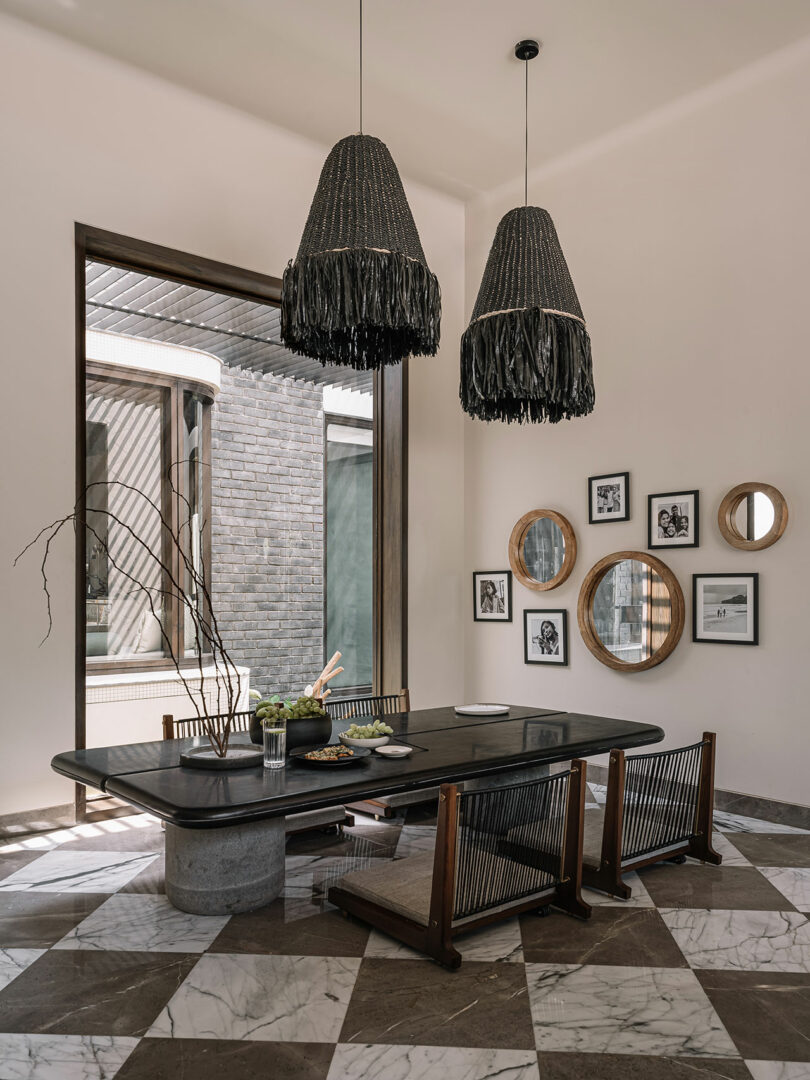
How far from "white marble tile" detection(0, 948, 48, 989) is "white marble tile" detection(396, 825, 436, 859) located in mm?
1500

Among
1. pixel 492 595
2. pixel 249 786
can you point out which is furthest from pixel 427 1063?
pixel 492 595

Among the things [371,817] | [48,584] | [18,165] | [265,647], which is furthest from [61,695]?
[18,165]

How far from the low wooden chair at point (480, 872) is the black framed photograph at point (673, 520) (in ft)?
6.96

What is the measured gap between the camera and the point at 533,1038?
2238 mm

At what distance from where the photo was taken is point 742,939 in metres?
2.86

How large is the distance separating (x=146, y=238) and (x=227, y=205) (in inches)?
22.9

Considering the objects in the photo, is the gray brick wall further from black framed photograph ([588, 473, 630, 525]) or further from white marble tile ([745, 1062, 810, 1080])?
white marble tile ([745, 1062, 810, 1080])

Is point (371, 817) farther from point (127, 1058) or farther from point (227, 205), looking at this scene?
point (227, 205)

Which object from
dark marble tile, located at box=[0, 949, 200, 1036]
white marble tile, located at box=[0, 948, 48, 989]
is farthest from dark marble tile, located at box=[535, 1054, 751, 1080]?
white marble tile, located at box=[0, 948, 48, 989]

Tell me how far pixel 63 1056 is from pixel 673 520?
376 cm

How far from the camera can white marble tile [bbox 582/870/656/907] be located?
3162 mm

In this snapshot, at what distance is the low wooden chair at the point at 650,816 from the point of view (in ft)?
10.5

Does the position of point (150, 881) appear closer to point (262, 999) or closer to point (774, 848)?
point (262, 999)

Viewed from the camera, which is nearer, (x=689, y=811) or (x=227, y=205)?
(x=689, y=811)
